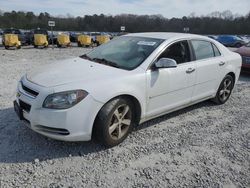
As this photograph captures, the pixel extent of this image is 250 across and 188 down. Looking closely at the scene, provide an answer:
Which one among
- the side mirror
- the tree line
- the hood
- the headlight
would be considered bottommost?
the headlight

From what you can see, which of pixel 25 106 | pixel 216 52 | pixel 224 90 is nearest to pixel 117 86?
pixel 25 106

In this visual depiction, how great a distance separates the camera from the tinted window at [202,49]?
4431mm

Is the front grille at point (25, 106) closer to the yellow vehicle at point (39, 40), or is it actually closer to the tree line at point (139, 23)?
the yellow vehicle at point (39, 40)

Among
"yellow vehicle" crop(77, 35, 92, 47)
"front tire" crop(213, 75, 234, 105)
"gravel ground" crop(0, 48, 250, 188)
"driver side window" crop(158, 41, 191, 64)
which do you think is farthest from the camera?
"yellow vehicle" crop(77, 35, 92, 47)

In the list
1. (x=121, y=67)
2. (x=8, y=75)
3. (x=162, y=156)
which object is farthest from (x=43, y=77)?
(x=8, y=75)

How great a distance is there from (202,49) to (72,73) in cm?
256

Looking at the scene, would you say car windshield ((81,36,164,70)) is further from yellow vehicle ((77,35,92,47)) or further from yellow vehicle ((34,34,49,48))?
yellow vehicle ((77,35,92,47))

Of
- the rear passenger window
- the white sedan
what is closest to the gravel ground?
the white sedan

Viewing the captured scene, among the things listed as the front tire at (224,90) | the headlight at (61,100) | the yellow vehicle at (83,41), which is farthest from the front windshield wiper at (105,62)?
the yellow vehicle at (83,41)

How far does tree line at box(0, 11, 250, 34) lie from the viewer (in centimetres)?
5969

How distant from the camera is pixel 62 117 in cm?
290

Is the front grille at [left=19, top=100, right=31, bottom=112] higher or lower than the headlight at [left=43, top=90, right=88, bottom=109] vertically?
lower

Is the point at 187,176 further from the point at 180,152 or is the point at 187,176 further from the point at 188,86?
the point at 188,86

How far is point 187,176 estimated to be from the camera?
113 inches
